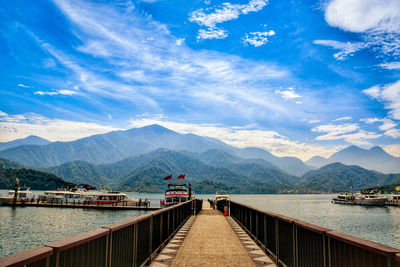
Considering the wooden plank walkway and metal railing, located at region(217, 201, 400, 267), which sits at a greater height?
metal railing, located at region(217, 201, 400, 267)

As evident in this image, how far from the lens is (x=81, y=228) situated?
4153 cm

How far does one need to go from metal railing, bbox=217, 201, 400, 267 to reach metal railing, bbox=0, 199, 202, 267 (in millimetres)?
3485

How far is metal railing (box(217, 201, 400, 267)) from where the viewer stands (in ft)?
11.1

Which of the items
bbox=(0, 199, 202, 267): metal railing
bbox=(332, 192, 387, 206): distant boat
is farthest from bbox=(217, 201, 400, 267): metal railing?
bbox=(332, 192, 387, 206): distant boat

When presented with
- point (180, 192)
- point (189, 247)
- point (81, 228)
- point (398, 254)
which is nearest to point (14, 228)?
point (81, 228)

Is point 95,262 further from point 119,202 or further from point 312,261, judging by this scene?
point 119,202

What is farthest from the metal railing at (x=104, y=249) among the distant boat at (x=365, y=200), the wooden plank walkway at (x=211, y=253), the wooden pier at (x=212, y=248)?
the distant boat at (x=365, y=200)

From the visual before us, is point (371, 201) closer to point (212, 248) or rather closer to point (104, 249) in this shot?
point (212, 248)

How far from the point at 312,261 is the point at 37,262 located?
4.58 metres

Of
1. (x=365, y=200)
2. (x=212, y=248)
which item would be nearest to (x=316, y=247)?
(x=212, y=248)

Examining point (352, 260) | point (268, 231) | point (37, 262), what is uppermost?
point (37, 262)

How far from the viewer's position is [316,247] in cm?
527

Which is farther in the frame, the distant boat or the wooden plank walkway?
the distant boat

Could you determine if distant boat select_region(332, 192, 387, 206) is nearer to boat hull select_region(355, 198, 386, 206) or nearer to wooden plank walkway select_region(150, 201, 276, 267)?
boat hull select_region(355, 198, 386, 206)
